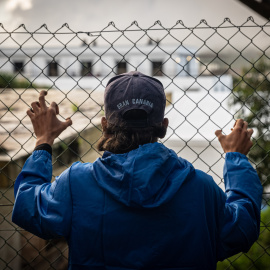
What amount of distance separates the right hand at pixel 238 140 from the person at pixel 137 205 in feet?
0.67

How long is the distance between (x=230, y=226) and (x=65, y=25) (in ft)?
4.28

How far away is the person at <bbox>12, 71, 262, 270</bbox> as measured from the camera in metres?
1.14

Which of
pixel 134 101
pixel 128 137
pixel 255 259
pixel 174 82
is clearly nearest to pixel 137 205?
pixel 128 137

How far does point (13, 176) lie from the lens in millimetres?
2996

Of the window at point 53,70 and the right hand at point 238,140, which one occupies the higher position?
the window at point 53,70

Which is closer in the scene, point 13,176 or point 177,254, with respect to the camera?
point 177,254

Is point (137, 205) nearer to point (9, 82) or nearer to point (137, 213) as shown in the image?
point (137, 213)

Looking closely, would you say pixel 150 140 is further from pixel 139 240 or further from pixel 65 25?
pixel 65 25

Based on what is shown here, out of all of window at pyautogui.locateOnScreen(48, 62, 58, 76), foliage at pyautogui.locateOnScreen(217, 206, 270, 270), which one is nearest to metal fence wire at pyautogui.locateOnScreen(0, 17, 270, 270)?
foliage at pyautogui.locateOnScreen(217, 206, 270, 270)

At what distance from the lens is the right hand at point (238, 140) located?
143 centimetres

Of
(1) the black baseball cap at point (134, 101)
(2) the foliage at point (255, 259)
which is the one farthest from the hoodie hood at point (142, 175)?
(2) the foliage at point (255, 259)

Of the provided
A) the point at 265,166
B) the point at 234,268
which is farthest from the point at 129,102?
the point at 265,166

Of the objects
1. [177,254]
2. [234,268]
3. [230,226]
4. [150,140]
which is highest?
[150,140]

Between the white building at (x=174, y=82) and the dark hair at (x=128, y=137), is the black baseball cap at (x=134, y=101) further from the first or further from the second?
the white building at (x=174, y=82)
